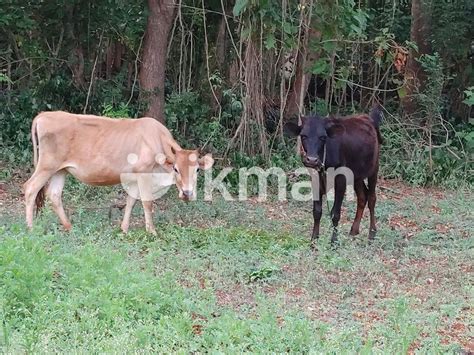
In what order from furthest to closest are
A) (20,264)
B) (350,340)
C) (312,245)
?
(312,245) < (20,264) < (350,340)

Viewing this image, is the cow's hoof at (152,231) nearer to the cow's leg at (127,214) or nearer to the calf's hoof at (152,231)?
the calf's hoof at (152,231)

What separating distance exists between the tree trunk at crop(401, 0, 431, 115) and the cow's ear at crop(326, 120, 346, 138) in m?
5.67

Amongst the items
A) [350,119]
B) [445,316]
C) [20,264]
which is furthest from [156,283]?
[350,119]

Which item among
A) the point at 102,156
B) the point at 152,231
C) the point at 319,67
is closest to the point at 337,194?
the point at 152,231

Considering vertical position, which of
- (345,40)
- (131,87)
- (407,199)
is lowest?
(407,199)

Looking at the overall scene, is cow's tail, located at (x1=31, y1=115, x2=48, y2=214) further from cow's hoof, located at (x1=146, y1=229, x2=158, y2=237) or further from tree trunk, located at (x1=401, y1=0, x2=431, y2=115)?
tree trunk, located at (x1=401, y1=0, x2=431, y2=115)

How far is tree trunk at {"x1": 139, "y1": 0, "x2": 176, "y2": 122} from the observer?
11.7 meters

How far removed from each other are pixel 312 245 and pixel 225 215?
1.82 m

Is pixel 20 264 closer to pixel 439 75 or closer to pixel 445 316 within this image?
pixel 445 316

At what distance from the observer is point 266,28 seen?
990 centimetres

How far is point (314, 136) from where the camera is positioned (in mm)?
7559

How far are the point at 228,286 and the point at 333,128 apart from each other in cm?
233

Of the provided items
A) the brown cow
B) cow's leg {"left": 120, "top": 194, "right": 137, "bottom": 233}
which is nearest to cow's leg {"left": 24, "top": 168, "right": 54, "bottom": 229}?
the brown cow

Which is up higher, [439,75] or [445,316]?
[439,75]
